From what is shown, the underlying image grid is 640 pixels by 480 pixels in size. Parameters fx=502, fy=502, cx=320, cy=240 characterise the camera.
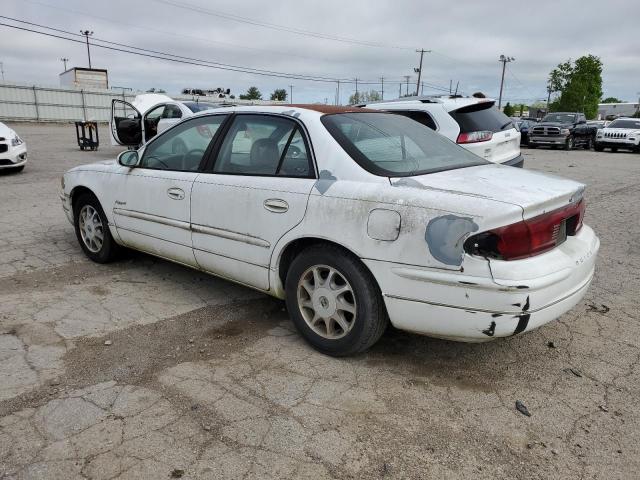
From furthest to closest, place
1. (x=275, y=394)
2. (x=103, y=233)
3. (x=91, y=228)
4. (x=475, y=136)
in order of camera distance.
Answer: (x=475, y=136) → (x=91, y=228) → (x=103, y=233) → (x=275, y=394)

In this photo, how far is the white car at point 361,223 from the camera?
2.52 meters

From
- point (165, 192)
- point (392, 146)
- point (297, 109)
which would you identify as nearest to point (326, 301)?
point (392, 146)

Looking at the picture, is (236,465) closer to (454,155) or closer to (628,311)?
(454,155)

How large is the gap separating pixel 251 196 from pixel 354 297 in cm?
100

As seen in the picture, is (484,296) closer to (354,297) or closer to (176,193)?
(354,297)

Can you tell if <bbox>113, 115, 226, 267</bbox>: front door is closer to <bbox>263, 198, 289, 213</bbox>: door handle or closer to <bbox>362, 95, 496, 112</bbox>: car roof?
<bbox>263, 198, 289, 213</bbox>: door handle

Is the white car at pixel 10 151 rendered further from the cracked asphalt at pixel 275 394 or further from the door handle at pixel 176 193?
the door handle at pixel 176 193

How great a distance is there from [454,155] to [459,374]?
59.5 inches

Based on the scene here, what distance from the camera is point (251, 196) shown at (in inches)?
131

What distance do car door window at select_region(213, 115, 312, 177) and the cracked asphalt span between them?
1.12 m

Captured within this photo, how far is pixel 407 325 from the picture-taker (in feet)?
9.14

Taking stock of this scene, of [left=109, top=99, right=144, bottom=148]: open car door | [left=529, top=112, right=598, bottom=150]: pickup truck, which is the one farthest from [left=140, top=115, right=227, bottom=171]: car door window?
[left=529, top=112, right=598, bottom=150]: pickup truck

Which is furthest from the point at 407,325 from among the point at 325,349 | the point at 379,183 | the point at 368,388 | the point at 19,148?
the point at 19,148

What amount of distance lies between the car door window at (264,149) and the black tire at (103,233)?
163cm
